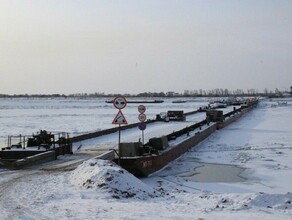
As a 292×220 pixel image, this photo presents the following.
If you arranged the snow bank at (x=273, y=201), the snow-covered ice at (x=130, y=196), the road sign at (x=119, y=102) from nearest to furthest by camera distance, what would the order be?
the snow-covered ice at (x=130, y=196), the snow bank at (x=273, y=201), the road sign at (x=119, y=102)

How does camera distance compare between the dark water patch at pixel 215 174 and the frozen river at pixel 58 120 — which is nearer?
the dark water patch at pixel 215 174

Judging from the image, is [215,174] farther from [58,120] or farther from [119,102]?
[58,120]

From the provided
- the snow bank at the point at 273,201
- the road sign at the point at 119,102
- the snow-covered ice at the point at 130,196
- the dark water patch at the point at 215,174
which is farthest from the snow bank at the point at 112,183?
the dark water patch at the point at 215,174

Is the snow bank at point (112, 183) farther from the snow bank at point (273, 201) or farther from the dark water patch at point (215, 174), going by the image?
the dark water patch at point (215, 174)

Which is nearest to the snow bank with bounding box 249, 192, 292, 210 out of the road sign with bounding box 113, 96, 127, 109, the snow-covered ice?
the snow-covered ice

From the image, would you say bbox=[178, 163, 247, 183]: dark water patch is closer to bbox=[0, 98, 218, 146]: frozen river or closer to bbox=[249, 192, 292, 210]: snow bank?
bbox=[249, 192, 292, 210]: snow bank

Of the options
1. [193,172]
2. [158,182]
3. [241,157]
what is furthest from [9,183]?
[241,157]

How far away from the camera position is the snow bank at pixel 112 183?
11.8 metres

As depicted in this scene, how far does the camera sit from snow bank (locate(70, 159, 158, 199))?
A: 1182cm

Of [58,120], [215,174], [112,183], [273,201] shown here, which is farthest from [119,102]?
[58,120]

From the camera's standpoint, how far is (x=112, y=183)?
12219mm

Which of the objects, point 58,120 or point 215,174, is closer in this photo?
point 215,174

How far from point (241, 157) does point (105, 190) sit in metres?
13.7

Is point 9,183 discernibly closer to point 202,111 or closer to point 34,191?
point 34,191
